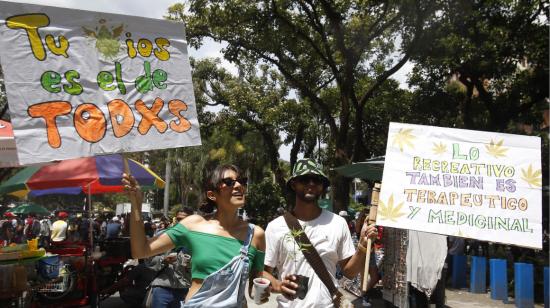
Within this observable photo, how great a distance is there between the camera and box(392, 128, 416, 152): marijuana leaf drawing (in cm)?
429

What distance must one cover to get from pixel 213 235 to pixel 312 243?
0.71m

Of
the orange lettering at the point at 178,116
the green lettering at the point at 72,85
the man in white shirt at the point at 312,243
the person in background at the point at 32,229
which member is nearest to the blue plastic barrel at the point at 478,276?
the man in white shirt at the point at 312,243

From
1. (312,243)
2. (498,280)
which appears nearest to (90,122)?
(312,243)

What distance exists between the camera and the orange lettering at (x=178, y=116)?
3588 millimetres

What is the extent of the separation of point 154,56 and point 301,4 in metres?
12.3

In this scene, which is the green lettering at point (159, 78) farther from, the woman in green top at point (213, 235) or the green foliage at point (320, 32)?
the green foliage at point (320, 32)

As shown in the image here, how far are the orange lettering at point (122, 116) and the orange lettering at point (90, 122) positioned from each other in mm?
66

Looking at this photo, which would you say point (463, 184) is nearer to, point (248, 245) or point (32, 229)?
point (248, 245)

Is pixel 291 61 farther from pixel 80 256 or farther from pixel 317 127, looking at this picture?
pixel 80 256

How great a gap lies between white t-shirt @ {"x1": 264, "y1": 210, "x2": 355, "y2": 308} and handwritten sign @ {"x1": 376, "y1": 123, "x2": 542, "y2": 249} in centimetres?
66

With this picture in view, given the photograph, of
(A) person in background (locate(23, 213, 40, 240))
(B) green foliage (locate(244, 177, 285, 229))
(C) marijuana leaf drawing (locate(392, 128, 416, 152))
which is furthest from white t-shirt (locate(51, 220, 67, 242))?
(B) green foliage (locate(244, 177, 285, 229))

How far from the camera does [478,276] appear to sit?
11.2m

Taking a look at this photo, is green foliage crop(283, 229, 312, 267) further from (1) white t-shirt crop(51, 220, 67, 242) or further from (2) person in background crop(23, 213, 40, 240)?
(2) person in background crop(23, 213, 40, 240)

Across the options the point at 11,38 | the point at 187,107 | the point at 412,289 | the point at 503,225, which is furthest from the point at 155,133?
the point at 412,289
